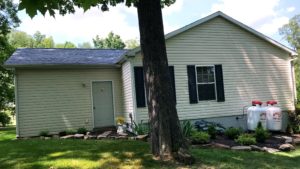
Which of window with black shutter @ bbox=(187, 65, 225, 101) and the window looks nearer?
window with black shutter @ bbox=(187, 65, 225, 101)

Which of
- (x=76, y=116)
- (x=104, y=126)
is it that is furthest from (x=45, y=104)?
(x=104, y=126)

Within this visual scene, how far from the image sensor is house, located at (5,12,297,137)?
11.5m

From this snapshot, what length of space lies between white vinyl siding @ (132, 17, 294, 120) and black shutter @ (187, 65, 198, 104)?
0.16m

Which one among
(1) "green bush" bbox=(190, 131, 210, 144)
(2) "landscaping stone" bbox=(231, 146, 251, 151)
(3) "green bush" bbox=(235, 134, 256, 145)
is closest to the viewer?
(2) "landscaping stone" bbox=(231, 146, 251, 151)

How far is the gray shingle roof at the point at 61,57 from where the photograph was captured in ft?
38.5

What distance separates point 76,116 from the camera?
1227 cm

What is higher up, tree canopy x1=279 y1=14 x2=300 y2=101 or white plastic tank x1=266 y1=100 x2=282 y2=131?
tree canopy x1=279 y1=14 x2=300 y2=101

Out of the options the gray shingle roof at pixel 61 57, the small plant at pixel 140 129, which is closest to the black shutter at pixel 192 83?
the small plant at pixel 140 129

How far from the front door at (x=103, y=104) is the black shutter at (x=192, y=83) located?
11.4 ft

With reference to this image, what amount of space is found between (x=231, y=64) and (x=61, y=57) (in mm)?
7050

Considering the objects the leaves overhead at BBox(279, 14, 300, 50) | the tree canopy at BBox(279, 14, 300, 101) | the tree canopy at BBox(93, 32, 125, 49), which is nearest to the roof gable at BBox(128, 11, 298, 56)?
the tree canopy at BBox(279, 14, 300, 101)

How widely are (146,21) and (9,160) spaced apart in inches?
166

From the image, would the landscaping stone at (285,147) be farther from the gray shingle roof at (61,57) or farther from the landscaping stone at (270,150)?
the gray shingle roof at (61,57)

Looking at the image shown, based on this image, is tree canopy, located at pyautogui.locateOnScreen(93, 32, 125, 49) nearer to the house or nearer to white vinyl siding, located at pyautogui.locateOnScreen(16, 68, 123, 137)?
the house
